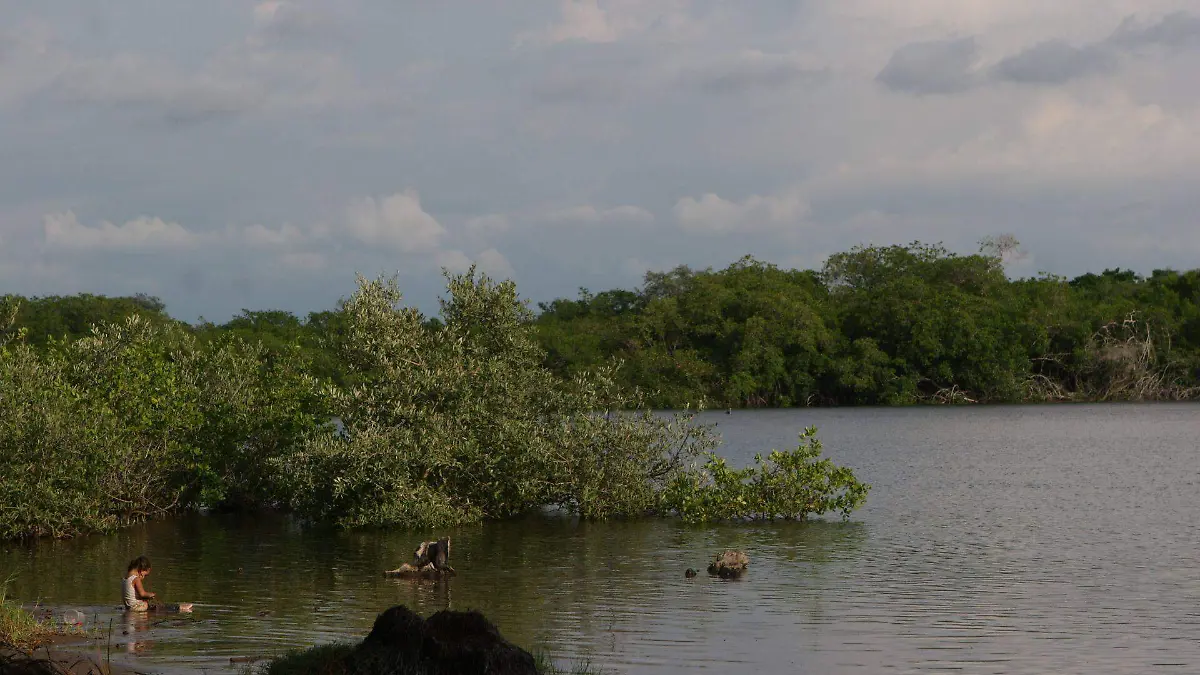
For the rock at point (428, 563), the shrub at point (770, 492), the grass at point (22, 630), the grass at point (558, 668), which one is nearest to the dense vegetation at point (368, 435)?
the shrub at point (770, 492)

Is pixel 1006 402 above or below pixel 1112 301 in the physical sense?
below

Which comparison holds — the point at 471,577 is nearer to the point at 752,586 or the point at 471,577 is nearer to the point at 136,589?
the point at 752,586

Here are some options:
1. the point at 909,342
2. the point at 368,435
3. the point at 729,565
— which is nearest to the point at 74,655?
the point at 729,565

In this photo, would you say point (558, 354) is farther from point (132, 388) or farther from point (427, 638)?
point (427, 638)

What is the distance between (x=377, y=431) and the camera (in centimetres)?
2948

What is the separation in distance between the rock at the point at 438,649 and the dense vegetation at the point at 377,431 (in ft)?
56.0

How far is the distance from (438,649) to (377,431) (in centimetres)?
1827

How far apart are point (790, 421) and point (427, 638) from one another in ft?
232

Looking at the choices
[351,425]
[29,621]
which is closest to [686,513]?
[351,425]

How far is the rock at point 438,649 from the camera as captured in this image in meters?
11.5

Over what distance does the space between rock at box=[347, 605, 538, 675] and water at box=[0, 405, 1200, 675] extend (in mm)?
4146

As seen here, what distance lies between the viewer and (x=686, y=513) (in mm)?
31703

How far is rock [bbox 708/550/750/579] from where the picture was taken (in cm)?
2367

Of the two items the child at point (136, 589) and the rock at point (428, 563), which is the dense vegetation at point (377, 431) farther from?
the child at point (136, 589)
